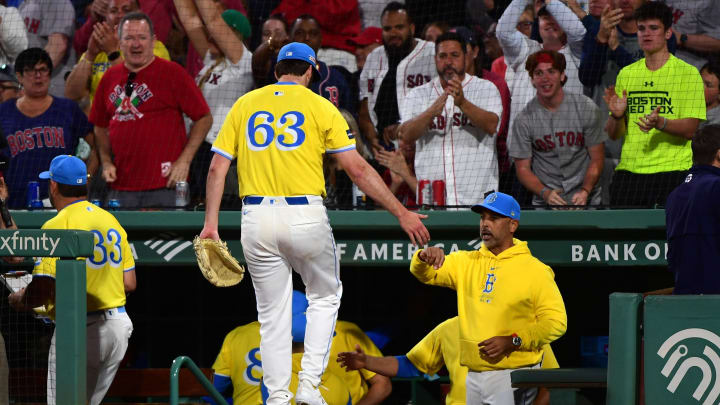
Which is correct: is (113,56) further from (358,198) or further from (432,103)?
(432,103)

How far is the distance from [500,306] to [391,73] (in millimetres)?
3101

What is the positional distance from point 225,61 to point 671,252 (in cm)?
430

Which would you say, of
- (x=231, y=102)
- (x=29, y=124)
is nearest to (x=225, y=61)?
(x=231, y=102)

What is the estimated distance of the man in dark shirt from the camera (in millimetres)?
5305

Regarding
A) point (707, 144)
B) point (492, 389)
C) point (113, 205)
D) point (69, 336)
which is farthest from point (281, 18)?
point (69, 336)

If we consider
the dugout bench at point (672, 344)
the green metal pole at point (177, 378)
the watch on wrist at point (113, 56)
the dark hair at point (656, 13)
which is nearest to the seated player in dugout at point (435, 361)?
the green metal pole at point (177, 378)

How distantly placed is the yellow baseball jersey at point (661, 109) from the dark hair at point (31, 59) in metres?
4.45

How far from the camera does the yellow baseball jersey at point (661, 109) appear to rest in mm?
7547

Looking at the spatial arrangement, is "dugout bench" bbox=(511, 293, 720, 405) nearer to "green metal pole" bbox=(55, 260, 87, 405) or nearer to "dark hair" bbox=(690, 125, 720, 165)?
"dark hair" bbox=(690, 125, 720, 165)

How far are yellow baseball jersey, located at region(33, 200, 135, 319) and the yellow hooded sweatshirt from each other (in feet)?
6.22

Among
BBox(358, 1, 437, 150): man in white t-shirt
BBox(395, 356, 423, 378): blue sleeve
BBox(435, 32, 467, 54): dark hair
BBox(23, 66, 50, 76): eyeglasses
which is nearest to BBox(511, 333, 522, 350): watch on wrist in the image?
BBox(395, 356, 423, 378): blue sleeve

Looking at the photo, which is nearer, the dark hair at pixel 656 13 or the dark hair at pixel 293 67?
the dark hair at pixel 293 67

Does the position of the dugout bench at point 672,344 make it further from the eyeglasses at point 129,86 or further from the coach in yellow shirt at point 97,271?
the eyeglasses at point 129,86

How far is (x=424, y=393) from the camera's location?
8.25 m
